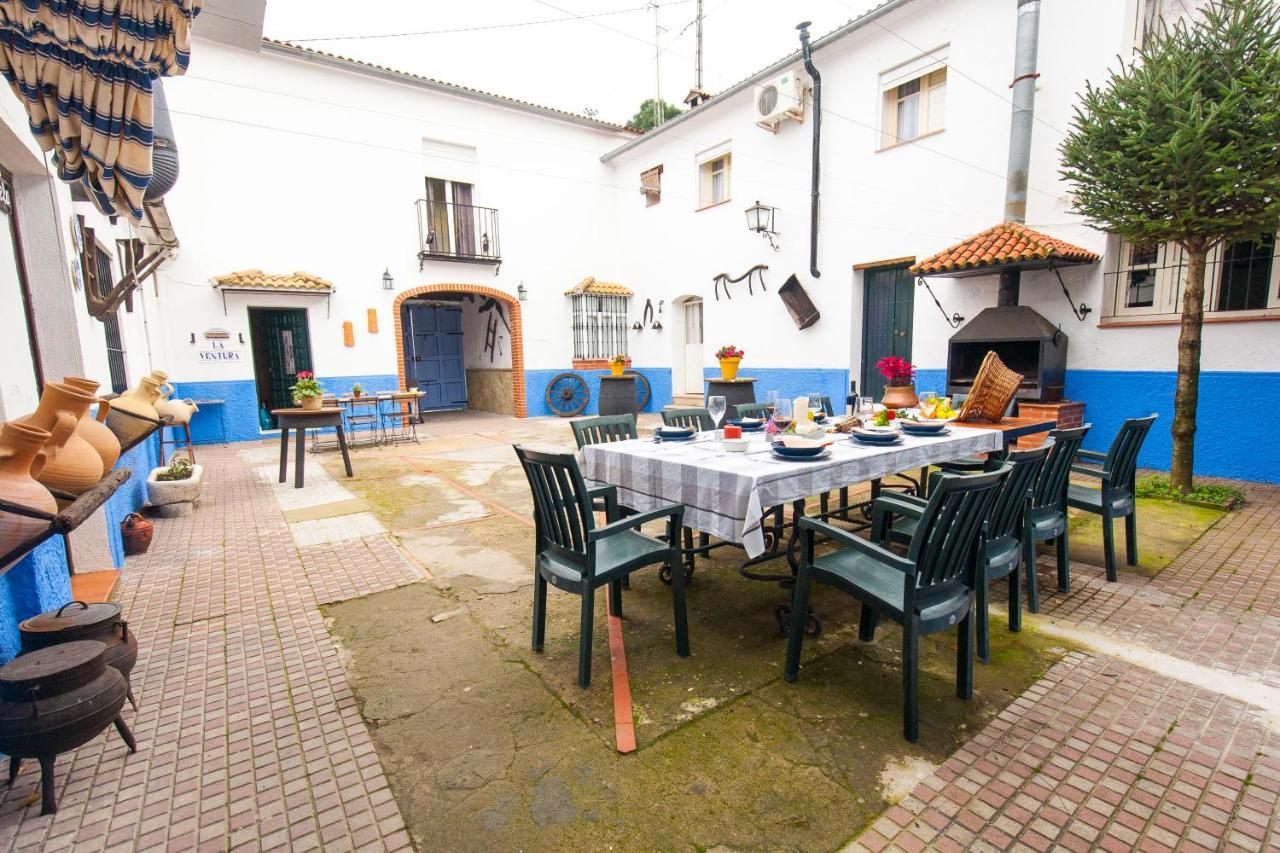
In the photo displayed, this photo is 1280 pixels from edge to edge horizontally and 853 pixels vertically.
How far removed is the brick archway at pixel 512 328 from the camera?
380 inches

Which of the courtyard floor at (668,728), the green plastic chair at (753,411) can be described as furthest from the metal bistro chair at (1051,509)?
the green plastic chair at (753,411)

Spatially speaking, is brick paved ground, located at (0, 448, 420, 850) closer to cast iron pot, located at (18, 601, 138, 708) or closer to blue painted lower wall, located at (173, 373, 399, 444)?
cast iron pot, located at (18, 601, 138, 708)

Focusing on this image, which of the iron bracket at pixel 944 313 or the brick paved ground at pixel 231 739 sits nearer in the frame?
the brick paved ground at pixel 231 739

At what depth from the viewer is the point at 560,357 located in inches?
440

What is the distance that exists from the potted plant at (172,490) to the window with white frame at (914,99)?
8.12 m

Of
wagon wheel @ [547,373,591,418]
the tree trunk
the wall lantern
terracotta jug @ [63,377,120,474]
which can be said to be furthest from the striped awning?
wagon wheel @ [547,373,591,418]

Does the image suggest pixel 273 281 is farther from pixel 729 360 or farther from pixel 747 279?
pixel 747 279

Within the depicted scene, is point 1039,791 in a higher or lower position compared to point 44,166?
lower

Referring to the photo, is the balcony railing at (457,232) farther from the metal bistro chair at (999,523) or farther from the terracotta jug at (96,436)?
the metal bistro chair at (999,523)

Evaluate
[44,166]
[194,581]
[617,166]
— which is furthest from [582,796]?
[617,166]

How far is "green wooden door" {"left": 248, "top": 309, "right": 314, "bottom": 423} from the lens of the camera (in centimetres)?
895

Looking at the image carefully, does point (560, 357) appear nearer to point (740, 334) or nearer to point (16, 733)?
point (740, 334)

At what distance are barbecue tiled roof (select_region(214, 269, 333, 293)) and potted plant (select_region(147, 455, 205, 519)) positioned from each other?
172 inches

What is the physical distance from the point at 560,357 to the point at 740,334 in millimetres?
3677
